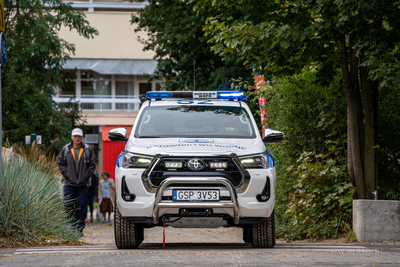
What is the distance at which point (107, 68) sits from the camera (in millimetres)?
44562

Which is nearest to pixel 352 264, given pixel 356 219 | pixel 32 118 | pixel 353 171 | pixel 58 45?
pixel 356 219

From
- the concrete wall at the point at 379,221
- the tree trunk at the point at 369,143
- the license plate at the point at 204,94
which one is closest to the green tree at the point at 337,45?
the tree trunk at the point at 369,143

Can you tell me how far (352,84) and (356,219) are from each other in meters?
2.24

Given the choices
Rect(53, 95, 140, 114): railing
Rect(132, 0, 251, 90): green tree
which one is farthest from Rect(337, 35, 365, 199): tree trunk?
Rect(53, 95, 140, 114): railing

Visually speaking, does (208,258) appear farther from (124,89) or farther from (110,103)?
(124,89)

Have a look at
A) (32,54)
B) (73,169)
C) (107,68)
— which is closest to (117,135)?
(73,169)

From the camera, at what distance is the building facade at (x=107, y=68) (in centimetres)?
4422

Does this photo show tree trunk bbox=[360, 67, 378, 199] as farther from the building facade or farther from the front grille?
the building facade

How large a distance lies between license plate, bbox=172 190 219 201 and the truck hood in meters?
0.45

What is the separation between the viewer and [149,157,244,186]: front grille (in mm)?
7387

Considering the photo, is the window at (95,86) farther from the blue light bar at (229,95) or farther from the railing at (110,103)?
the blue light bar at (229,95)

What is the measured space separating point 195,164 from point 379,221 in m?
3.55

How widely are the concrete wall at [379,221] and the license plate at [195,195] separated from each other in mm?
3153

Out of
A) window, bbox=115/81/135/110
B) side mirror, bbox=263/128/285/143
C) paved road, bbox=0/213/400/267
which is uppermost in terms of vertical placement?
window, bbox=115/81/135/110
